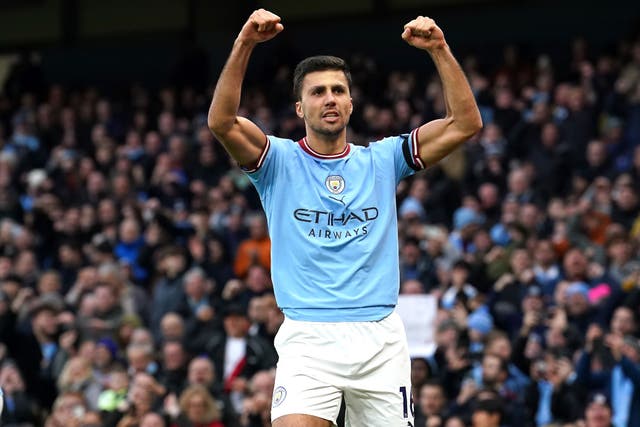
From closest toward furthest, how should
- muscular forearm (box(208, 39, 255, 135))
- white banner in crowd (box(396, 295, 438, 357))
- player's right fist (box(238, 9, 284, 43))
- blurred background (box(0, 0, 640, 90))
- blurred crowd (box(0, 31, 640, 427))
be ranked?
player's right fist (box(238, 9, 284, 43)) → muscular forearm (box(208, 39, 255, 135)) → blurred crowd (box(0, 31, 640, 427)) → white banner in crowd (box(396, 295, 438, 357)) → blurred background (box(0, 0, 640, 90))

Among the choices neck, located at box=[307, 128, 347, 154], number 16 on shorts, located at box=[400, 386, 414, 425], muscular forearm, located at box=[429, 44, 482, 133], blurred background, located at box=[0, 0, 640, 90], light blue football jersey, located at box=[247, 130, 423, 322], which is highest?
blurred background, located at box=[0, 0, 640, 90]

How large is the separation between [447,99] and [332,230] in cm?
84

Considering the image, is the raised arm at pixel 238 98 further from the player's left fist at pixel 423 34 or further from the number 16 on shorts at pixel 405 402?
Answer: the number 16 on shorts at pixel 405 402

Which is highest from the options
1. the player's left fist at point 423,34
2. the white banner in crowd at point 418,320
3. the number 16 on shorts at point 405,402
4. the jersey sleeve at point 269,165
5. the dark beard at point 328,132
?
the player's left fist at point 423,34

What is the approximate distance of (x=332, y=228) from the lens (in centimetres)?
685

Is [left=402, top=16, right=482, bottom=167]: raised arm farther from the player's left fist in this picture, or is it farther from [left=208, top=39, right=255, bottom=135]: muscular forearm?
[left=208, top=39, right=255, bottom=135]: muscular forearm

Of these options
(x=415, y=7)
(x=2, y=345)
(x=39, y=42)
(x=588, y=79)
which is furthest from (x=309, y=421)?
(x=39, y=42)

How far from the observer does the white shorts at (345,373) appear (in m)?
6.71

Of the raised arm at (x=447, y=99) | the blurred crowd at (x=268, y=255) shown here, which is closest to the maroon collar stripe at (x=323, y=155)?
the raised arm at (x=447, y=99)

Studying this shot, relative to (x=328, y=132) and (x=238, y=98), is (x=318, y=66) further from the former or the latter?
(x=238, y=98)

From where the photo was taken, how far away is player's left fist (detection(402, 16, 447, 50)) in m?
6.78

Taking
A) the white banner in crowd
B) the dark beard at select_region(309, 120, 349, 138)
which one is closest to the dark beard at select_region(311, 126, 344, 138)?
the dark beard at select_region(309, 120, 349, 138)

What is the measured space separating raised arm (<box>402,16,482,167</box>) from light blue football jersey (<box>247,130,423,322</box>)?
0.08m

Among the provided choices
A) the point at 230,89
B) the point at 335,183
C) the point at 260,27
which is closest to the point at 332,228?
the point at 335,183
